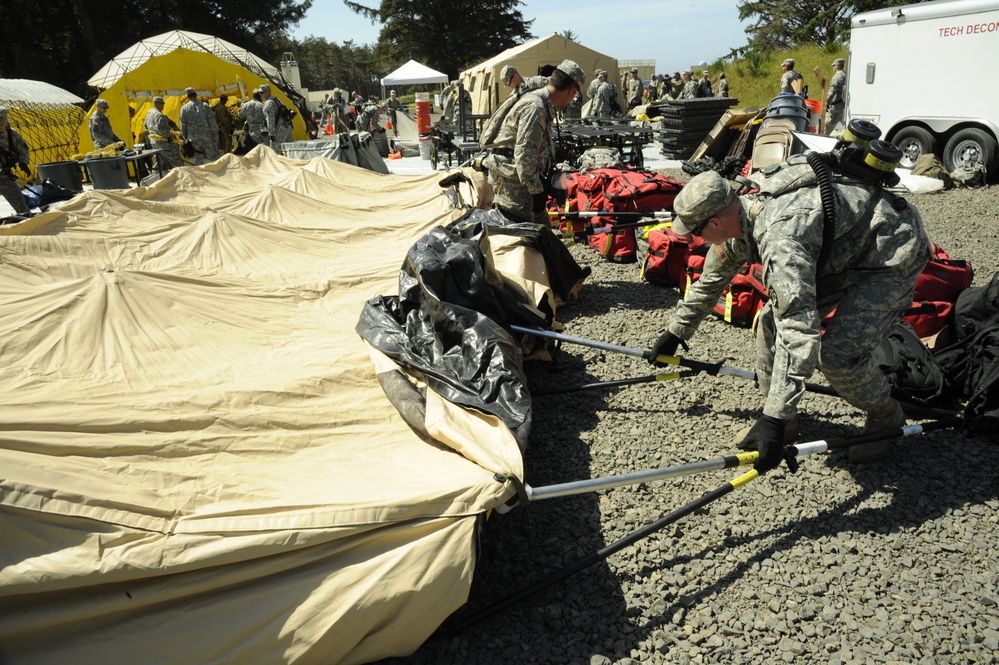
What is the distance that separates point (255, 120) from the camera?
1330 centimetres

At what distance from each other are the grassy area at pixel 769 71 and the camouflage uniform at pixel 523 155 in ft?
60.5

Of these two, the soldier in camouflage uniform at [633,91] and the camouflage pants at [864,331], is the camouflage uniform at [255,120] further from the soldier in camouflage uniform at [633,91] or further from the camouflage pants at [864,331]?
the soldier in camouflage uniform at [633,91]

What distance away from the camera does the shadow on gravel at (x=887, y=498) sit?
263 centimetres

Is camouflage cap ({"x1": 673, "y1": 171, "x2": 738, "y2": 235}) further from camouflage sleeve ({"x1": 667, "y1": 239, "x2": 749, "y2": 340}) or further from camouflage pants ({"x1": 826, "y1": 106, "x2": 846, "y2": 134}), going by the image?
camouflage pants ({"x1": 826, "y1": 106, "x2": 846, "y2": 134})

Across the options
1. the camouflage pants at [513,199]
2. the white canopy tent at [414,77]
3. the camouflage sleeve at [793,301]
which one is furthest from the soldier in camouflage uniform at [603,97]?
the camouflage sleeve at [793,301]

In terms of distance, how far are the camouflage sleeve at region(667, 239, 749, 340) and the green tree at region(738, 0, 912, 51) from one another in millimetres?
28565

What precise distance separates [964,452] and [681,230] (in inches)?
72.4

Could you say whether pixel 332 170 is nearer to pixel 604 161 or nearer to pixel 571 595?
pixel 604 161

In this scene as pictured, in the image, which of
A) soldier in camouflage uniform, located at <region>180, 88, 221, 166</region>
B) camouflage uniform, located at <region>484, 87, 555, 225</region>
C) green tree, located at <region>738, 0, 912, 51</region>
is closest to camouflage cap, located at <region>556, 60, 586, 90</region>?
camouflage uniform, located at <region>484, 87, 555, 225</region>

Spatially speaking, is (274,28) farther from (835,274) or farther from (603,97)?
(835,274)

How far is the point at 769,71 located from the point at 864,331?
2274 cm

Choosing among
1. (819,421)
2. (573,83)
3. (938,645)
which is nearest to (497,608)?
(938,645)

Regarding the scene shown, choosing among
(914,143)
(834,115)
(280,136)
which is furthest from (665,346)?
(834,115)

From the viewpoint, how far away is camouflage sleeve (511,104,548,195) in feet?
17.2
